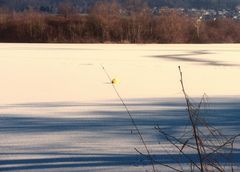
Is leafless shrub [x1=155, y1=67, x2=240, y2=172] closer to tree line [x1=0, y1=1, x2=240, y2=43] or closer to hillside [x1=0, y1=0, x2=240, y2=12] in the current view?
tree line [x1=0, y1=1, x2=240, y2=43]

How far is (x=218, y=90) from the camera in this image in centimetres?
1294

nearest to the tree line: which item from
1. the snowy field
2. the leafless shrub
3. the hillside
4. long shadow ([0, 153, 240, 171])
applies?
the hillside

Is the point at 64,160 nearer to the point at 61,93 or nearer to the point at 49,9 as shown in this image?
the point at 61,93

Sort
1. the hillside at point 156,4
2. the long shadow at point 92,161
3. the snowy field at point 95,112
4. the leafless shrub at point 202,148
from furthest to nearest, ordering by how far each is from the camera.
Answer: the hillside at point 156,4 → the snowy field at point 95,112 → the long shadow at point 92,161 → the leafless shrub at point 202,148

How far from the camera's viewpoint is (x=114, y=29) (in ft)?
150

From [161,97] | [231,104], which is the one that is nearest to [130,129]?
[231,104]

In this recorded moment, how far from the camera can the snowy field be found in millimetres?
6043

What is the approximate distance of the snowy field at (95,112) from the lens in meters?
6.04

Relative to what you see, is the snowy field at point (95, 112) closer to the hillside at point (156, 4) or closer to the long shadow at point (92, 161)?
the long shadow at point (92, 161)

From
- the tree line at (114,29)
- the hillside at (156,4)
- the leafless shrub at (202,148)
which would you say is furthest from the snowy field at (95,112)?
the hillside at (156,4)

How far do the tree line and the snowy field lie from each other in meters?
25.5

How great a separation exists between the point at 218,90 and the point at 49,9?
4774 cm

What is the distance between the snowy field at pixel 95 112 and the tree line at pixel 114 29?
25528mm

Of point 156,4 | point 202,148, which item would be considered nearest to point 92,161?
point 202,148
